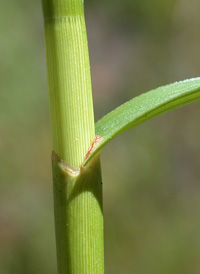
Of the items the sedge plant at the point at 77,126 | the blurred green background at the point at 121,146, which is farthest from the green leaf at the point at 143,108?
the blurred green background at the point at 121,146

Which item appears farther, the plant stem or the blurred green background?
the blurred green background

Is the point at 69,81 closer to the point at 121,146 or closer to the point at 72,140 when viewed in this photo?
the point at 72,140

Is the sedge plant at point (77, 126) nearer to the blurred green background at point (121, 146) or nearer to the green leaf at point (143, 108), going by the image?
the green leaf at point (143, 108)

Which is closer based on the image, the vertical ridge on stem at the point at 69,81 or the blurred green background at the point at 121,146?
the vertical ridge on stem at the point at 69,81

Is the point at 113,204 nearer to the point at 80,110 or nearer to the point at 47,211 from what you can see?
the point at 47,211

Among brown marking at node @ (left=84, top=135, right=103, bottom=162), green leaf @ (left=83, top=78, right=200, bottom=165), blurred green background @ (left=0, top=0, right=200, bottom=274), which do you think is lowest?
blurred green background @ (left=0, top=0, right=200, bottom=274)

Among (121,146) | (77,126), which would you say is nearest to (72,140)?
(77,126)

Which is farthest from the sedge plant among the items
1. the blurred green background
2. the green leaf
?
the blurred green background

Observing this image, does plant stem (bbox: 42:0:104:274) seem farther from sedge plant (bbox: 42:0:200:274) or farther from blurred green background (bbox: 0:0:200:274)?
blurred green background (bbox: 0:0:200:274)

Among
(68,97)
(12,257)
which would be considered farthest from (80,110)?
(12,257)
